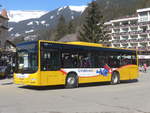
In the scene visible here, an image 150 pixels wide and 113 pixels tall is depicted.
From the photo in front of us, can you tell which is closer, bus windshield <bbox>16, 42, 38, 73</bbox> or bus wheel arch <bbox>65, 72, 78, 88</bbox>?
bus windshield <bbox>16, 42, 38, 73</bbox>

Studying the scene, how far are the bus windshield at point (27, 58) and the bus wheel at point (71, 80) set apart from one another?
8.10 feet

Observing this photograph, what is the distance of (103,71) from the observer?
18.5 metres

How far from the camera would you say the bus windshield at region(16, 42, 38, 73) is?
47.9 ft

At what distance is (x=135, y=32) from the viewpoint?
94.9 m

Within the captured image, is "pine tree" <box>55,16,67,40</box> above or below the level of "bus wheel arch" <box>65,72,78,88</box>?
above

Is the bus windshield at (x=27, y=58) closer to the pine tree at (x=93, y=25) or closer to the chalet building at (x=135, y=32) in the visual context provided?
the pine tree at (x=93, y=25)

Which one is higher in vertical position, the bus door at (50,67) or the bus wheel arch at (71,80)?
the bus door at (50,67)

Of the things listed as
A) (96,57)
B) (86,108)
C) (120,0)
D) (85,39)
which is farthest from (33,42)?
(120,0)

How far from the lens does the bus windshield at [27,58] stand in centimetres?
1461

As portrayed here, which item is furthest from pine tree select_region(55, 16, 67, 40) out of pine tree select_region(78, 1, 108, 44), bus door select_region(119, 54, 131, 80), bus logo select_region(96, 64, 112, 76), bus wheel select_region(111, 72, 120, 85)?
bus logo select_region(96, 64, 112, 76)

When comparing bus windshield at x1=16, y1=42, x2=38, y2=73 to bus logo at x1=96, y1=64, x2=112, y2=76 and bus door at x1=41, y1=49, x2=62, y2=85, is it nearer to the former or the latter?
bus door at x1=41, y1=49, x2=62, y2=85

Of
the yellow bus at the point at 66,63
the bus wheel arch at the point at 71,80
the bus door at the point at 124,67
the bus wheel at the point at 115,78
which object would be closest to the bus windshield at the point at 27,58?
the yellow bus at the point at 66,63

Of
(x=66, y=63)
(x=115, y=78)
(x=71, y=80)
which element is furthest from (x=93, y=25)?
(x=66, y=63)

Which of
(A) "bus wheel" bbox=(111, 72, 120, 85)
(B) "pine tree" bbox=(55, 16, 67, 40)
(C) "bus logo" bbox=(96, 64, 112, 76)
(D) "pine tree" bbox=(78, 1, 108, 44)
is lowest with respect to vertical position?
(A) "bus wheel" bbox=(111, 72, 120, 85)
